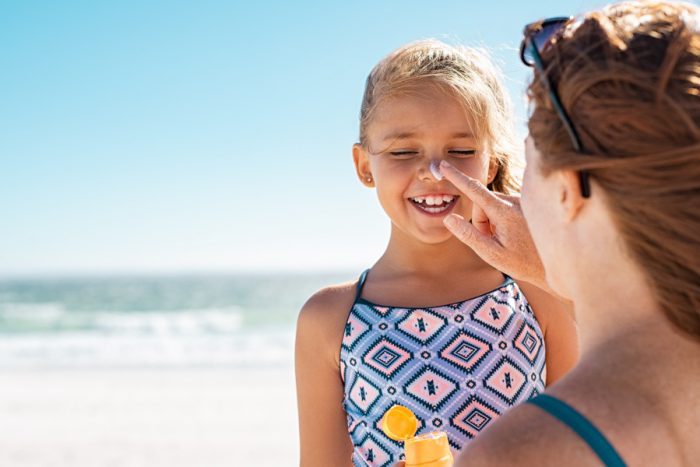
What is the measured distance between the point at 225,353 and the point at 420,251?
1305 cm

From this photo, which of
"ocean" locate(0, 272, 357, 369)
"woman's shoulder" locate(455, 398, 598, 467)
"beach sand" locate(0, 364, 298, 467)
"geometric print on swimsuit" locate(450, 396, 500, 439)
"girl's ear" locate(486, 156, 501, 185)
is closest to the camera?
"woman's shoulder" locate(455, 398, 598, 467)

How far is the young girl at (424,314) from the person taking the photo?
7.52ft

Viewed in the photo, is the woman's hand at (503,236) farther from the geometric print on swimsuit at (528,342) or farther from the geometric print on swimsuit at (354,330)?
the geometric print on swimsuit at (354,330)

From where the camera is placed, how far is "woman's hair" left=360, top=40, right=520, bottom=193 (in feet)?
8.04

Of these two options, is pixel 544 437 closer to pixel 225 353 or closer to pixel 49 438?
pixel 49 438

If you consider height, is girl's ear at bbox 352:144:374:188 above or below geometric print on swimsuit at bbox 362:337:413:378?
above

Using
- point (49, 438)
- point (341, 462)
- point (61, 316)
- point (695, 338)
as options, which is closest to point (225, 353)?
point (49, 438)

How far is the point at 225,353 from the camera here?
15047mm

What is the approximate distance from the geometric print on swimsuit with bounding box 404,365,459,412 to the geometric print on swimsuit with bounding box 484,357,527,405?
0.11m

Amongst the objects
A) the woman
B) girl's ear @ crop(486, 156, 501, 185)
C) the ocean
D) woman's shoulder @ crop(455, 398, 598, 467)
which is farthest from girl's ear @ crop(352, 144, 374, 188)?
the ocean

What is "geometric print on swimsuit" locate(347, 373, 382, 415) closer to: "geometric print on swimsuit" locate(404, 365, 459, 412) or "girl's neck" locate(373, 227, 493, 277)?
"geometric print on swimsuit" locate(404, 365, 459, 412)

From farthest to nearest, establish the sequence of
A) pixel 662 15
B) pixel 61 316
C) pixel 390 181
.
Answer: pixel 61 316, pixel 390 181, pixel 662 15

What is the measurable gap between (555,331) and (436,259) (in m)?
0.46

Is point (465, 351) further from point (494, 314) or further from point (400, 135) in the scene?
point (400, 135)
